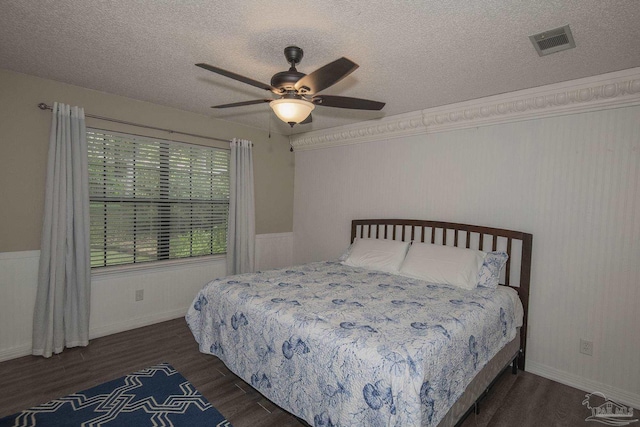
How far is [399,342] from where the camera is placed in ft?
5.40

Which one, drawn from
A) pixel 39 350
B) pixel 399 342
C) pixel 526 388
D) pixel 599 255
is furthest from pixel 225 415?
pixel 599 255

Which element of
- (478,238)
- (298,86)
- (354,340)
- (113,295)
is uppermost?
(298,86)

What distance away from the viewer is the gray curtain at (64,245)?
2.79 m

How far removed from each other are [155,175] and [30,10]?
75.9 inches

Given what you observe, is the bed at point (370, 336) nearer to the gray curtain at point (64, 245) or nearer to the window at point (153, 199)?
the gray curtain at point (64, 245)

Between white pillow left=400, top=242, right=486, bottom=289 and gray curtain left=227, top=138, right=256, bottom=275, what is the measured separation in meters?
2.13

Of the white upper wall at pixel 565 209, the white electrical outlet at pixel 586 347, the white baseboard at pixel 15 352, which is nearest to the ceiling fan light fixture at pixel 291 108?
the white upper wall at pixel 565 209

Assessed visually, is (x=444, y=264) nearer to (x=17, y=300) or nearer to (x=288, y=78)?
(x=288, y=78)

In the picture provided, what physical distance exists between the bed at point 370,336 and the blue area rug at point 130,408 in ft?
1.03

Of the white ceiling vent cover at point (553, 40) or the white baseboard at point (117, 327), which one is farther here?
the white baseboard at point (117, 327)

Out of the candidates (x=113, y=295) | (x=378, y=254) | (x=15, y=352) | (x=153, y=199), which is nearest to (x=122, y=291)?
(x=113, y=295)

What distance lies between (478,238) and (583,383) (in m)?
1.38

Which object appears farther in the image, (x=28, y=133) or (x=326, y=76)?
(x=28, y=133)

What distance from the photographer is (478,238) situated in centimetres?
312
